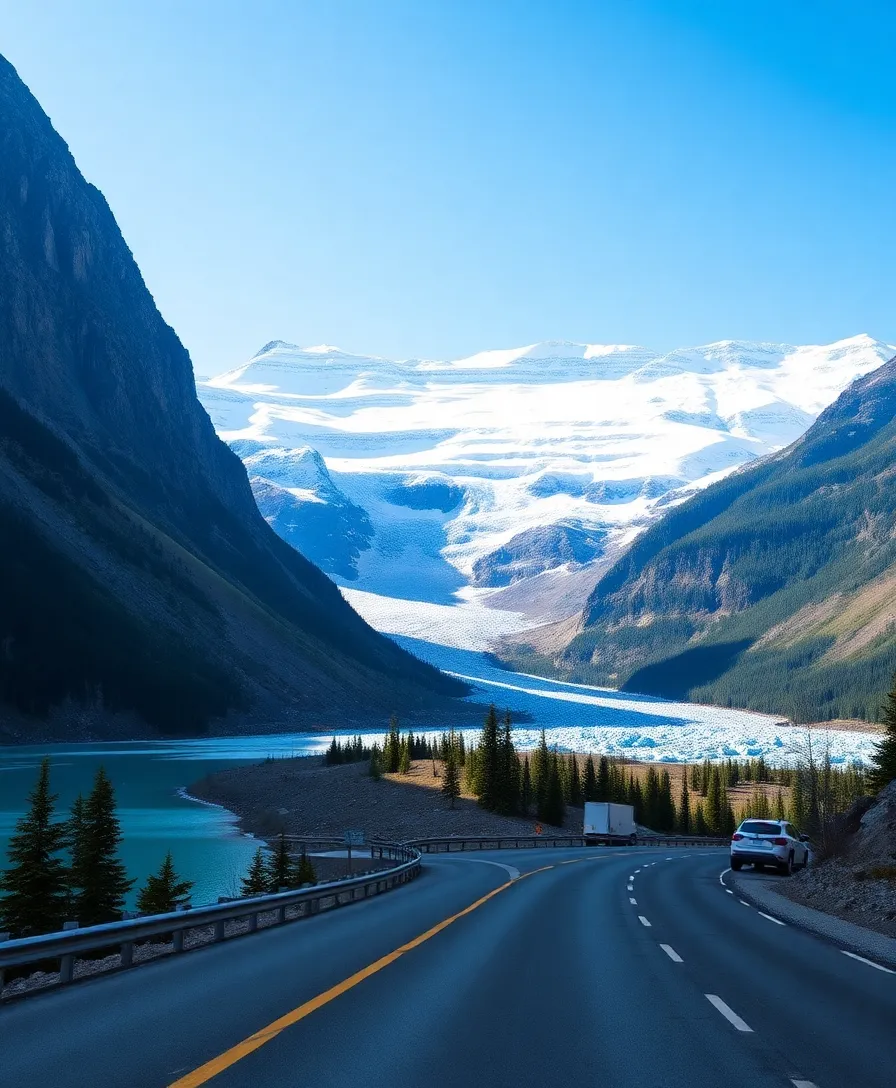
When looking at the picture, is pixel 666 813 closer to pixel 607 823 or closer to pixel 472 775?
pixel 472 775

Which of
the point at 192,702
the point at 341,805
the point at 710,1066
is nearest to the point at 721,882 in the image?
the point at 710,1066

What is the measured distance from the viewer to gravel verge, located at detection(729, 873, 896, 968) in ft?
62.4

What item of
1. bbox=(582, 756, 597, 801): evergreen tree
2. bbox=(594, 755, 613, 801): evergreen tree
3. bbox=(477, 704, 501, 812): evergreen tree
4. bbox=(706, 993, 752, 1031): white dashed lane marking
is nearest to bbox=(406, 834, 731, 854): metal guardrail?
bbox=(477, 704, 501, 812): evergreen tree

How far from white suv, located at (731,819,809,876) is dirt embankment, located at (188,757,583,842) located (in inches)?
1398

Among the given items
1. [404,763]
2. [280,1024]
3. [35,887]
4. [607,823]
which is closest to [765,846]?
[35,887]

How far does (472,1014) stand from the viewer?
11.9 meters

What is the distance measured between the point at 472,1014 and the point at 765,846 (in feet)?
98.7

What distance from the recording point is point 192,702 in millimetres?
175750

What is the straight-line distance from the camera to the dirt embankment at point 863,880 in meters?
24.8

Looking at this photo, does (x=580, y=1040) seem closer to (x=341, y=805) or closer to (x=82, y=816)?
(x=82, y=816)

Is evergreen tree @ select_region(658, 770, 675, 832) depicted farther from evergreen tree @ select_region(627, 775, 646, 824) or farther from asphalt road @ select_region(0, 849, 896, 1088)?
asphalt road @ select_region(0, 849, 896, 1088)

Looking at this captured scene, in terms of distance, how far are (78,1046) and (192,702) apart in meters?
171

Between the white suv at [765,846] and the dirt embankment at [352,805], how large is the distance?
3551 cm

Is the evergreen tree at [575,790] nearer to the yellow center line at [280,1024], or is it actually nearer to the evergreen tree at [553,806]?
the evergreen tree at [553,806]
